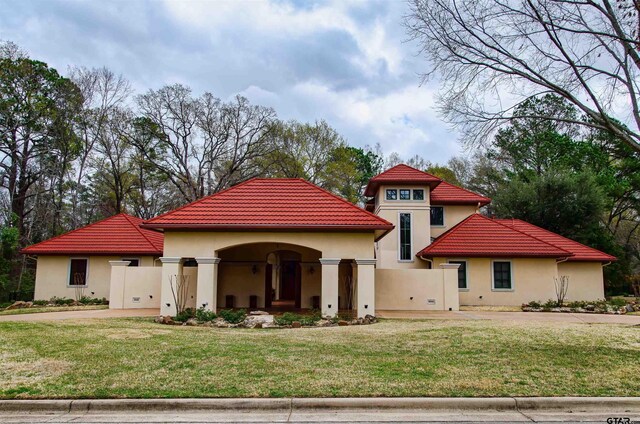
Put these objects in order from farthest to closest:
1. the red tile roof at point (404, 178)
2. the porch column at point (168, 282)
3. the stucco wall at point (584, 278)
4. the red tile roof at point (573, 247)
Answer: the red tile roof at point (404, 178) < the stucco wall at point (584, 278) < the red tile roof at point (573, 247) < the porch column at point (168, 282)

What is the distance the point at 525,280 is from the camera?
21953mm

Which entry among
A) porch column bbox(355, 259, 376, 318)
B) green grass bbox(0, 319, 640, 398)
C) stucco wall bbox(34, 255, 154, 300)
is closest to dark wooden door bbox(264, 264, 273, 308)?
porch column bbox(355, 259, 376, 318)

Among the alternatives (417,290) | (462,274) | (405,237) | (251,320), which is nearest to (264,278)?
Result: (251,320)

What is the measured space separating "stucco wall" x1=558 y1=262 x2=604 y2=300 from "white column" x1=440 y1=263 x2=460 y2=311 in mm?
8811

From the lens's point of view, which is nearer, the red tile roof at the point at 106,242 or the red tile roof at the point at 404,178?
the red tile roof at the point at 106,242

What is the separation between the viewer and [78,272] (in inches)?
936

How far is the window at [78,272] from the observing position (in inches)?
931

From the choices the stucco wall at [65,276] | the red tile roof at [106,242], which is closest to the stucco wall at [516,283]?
the red tile roof at [106,242]

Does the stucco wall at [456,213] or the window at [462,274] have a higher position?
the stucco wall at [456,213]

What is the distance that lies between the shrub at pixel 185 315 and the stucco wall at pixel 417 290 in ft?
24.7

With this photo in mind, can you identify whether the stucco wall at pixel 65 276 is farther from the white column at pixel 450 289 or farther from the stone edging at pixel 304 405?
the stone edging at pixel 304 405

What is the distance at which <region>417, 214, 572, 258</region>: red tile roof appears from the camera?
71.2 feet

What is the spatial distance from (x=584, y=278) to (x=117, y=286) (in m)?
22.9

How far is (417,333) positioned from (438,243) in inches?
463
